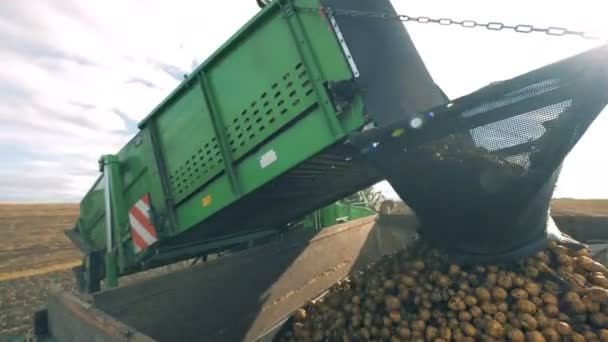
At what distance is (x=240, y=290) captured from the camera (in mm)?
2703

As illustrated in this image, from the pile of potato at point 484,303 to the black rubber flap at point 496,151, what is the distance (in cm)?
15

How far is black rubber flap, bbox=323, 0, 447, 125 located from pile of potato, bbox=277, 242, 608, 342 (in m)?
1.07

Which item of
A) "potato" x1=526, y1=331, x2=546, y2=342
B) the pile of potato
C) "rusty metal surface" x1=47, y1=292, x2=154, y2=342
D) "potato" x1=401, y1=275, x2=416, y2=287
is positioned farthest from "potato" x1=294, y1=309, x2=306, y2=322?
"potato" x1=526, y1=331, x2=546, y2=342

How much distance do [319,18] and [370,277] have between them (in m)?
1.95

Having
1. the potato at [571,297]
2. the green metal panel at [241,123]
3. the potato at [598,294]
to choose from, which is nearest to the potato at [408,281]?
the potato at [571,297]

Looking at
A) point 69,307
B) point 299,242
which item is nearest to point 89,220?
point 69,307

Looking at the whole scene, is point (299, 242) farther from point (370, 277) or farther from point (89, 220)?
point (89, 220)

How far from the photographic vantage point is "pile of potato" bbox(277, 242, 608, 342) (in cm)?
179

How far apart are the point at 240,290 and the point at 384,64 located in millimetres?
2018

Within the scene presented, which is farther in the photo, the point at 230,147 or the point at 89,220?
the point at 89,220

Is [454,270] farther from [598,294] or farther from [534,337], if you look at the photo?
[598,294]

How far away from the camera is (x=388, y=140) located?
166 cm

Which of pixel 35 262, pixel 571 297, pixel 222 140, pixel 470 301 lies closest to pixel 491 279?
pixel 470 301

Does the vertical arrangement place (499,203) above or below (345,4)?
below
